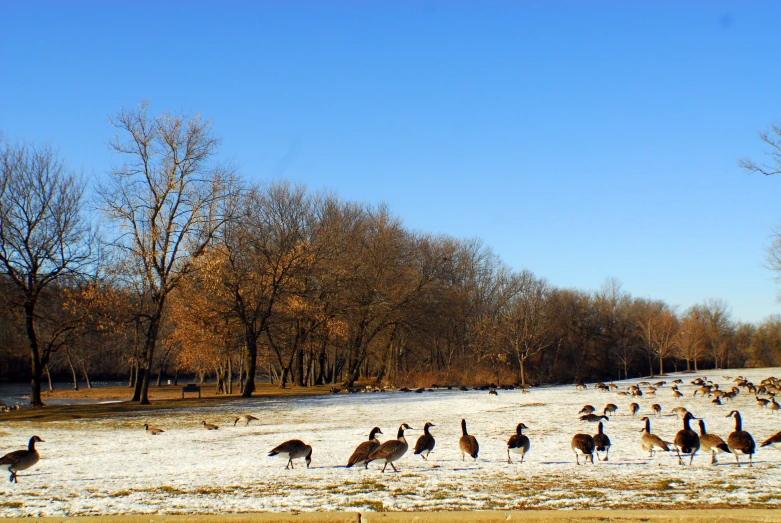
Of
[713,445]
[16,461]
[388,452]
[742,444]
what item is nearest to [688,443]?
[713,445]

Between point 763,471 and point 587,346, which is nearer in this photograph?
point 763,471

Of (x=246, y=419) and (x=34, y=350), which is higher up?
(x=34, y=350)

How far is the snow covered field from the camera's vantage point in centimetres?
873

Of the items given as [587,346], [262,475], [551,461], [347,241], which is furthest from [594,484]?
[587,346]

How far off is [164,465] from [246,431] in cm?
664

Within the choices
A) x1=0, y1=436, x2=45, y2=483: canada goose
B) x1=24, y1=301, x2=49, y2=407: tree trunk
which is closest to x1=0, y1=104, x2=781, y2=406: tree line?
x1=24, y1=301, x2=49, y2=407: tree trunk

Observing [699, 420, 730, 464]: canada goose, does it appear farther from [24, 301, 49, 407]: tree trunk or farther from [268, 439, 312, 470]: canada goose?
[24, 301, 49, 407]: tree trunk

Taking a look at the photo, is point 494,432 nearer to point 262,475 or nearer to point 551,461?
point 551,461

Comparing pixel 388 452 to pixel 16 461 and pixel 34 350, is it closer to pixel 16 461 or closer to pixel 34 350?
pixel 16 461

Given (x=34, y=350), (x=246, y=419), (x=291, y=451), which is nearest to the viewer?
(x=291, y=451)

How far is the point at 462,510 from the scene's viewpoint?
8125 mm

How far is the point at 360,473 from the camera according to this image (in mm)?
11367

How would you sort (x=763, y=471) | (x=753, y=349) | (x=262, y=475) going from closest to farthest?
(x=763, y=471) < (x=262, y=475) < (x=753, y=349)

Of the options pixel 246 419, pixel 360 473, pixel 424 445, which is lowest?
pixel 246 419
